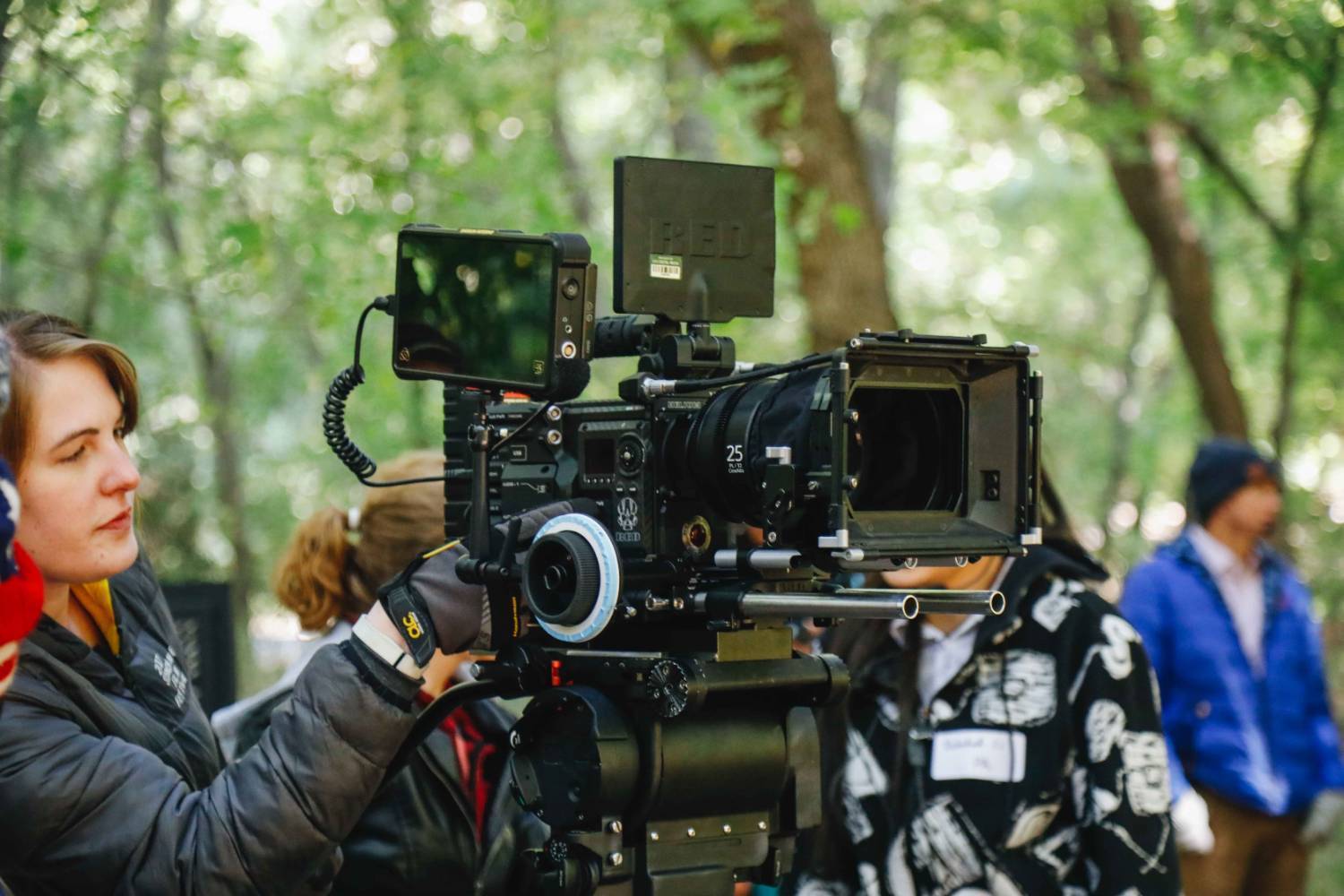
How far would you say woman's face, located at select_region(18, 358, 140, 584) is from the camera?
2076 millimetres

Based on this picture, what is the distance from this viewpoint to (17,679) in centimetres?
204

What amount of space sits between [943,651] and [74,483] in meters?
1.81

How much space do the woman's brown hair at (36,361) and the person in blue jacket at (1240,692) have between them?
156 inches

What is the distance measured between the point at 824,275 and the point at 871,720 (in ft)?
11.9

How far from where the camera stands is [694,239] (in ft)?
7.50

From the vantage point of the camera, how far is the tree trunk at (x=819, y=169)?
21.3 ft

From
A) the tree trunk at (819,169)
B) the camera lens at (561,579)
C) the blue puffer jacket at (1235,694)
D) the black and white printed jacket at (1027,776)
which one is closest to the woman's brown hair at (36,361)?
the camera lens at (561,579)

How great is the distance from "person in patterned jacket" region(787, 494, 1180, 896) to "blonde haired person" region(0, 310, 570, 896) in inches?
47.7

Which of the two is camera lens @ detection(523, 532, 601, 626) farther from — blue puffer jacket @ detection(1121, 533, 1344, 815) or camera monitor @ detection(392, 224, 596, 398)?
blue puffer jacket @ detection(1121, 533, 1344, 815)

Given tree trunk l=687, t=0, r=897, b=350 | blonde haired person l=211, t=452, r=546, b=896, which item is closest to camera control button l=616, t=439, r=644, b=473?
blonde haired person l=211, t=452, r=546, b=896

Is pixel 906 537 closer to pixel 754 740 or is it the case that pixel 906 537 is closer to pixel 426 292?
pixel 754 740

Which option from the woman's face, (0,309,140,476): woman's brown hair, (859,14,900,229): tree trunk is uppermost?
(859,14,900,229): tree trunk

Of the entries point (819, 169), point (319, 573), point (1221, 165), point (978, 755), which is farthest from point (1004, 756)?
point (1221, 165)

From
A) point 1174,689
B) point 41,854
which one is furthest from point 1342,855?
point 41,854
